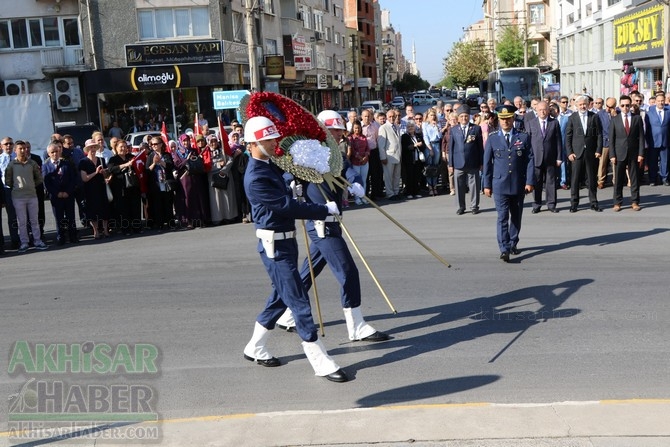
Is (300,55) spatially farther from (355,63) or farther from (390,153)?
(390,153)

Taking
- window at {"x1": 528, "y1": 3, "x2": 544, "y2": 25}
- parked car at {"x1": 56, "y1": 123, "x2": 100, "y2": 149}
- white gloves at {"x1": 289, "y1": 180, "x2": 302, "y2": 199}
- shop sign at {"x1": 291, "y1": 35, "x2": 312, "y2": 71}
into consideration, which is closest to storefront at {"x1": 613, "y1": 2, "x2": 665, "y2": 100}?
parked car at {"x1": 56, "y1": 123, "x2": 100, "y2": 149}

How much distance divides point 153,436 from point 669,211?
455 inches

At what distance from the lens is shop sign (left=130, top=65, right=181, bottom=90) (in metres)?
38.2

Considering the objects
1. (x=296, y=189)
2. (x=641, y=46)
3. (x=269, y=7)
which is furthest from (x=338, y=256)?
(x=269, y=7)

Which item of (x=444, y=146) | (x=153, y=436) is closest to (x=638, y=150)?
(x=444, y=146)

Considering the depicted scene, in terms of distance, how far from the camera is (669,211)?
14.6 m

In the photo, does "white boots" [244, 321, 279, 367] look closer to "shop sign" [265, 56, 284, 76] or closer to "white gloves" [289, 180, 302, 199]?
"white gloves" [289, 180, 302, 199]

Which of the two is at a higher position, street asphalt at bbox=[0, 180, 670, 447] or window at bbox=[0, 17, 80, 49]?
window at bbox=[0, 17, 80, 49]

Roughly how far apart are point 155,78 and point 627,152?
27.9 metres

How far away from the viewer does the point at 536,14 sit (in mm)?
77750

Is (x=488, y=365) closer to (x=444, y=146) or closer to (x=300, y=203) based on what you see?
(x=300, y=203)

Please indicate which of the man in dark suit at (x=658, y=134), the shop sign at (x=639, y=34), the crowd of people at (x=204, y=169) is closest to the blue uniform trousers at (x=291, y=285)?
the crowd of people at (x=204, y=169)

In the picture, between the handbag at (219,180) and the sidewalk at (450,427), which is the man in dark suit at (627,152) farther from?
the sidewalk at (450,427)

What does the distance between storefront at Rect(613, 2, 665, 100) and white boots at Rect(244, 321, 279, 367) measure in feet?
88.0
